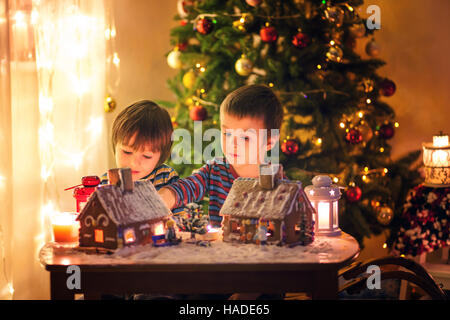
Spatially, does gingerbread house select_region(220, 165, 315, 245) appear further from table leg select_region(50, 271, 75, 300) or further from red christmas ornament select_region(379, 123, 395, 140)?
red christmas ornament select_region(379, 123, 395, 140)

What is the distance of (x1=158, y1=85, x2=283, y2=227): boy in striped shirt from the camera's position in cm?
259

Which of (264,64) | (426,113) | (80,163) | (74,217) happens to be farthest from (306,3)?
(74,217)

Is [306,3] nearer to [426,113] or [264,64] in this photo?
[264,64]

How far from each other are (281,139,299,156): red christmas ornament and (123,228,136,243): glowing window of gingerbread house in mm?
1816

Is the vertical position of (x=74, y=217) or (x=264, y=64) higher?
(x=264, y=64)

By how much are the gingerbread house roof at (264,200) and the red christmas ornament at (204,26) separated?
1.91 meters

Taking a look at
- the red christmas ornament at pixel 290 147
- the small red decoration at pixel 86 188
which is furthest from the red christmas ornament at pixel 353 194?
the small red decoration at pixel 86 188

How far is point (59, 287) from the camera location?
200 cm

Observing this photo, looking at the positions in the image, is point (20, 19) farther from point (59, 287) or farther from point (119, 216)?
point (59, 287)

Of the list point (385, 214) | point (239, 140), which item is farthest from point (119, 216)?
point (385, 214)

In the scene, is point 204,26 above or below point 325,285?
above

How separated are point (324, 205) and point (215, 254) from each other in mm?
587
